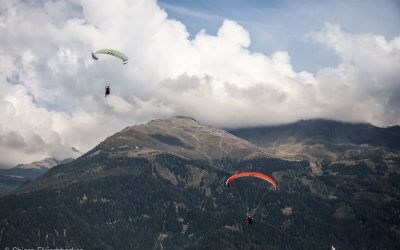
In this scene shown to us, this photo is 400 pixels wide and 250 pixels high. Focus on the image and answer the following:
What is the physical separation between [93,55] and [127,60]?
10.4m

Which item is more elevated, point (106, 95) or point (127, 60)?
point (127, 60)

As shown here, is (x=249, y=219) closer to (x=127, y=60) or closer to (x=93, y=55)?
(x=127, y=60)

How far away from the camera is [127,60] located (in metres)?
124

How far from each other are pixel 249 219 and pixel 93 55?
5695cm

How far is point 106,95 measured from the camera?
413ft

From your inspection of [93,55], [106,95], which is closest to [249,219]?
[106,95]

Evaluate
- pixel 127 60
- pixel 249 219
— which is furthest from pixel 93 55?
pixel 249 219

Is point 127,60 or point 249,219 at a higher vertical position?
point 127,60

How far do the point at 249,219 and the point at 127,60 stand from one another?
4925cm

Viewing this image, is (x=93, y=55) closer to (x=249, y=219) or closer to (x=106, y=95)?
(x=106, y=95)

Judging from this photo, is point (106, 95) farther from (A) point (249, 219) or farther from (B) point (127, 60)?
(A) point (249, 219)

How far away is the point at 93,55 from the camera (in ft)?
420

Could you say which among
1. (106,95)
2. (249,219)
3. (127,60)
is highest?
(127,60)

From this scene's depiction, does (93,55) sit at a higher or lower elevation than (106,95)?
higher
